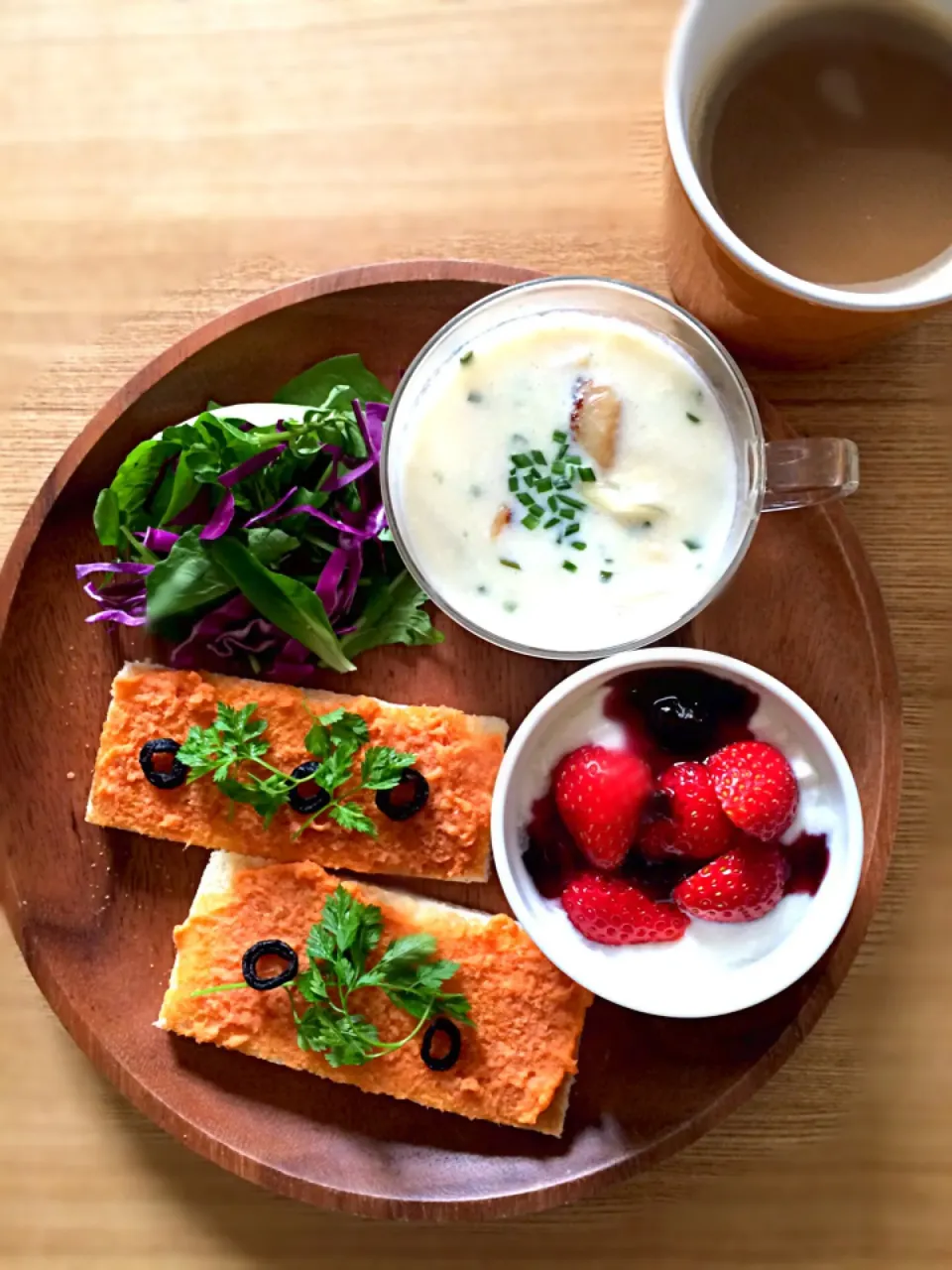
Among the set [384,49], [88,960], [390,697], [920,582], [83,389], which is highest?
[384,49]

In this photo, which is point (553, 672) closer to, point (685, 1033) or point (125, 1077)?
point (685, 1033)

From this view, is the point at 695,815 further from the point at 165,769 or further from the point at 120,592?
the point at 120,592

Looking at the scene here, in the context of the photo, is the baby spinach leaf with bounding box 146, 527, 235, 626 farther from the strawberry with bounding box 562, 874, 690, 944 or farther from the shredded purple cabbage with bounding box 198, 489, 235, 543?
the strawberry with bounding box 562, 874, 690, 944

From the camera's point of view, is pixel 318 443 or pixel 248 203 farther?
pixel 248 203

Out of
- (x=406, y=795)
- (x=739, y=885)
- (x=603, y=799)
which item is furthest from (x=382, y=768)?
(x=739, y=885)

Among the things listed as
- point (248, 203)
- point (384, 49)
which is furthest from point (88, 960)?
point (384, 49)

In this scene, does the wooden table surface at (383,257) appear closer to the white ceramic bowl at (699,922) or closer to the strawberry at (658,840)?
the white ceramic bowl at (699,922)
